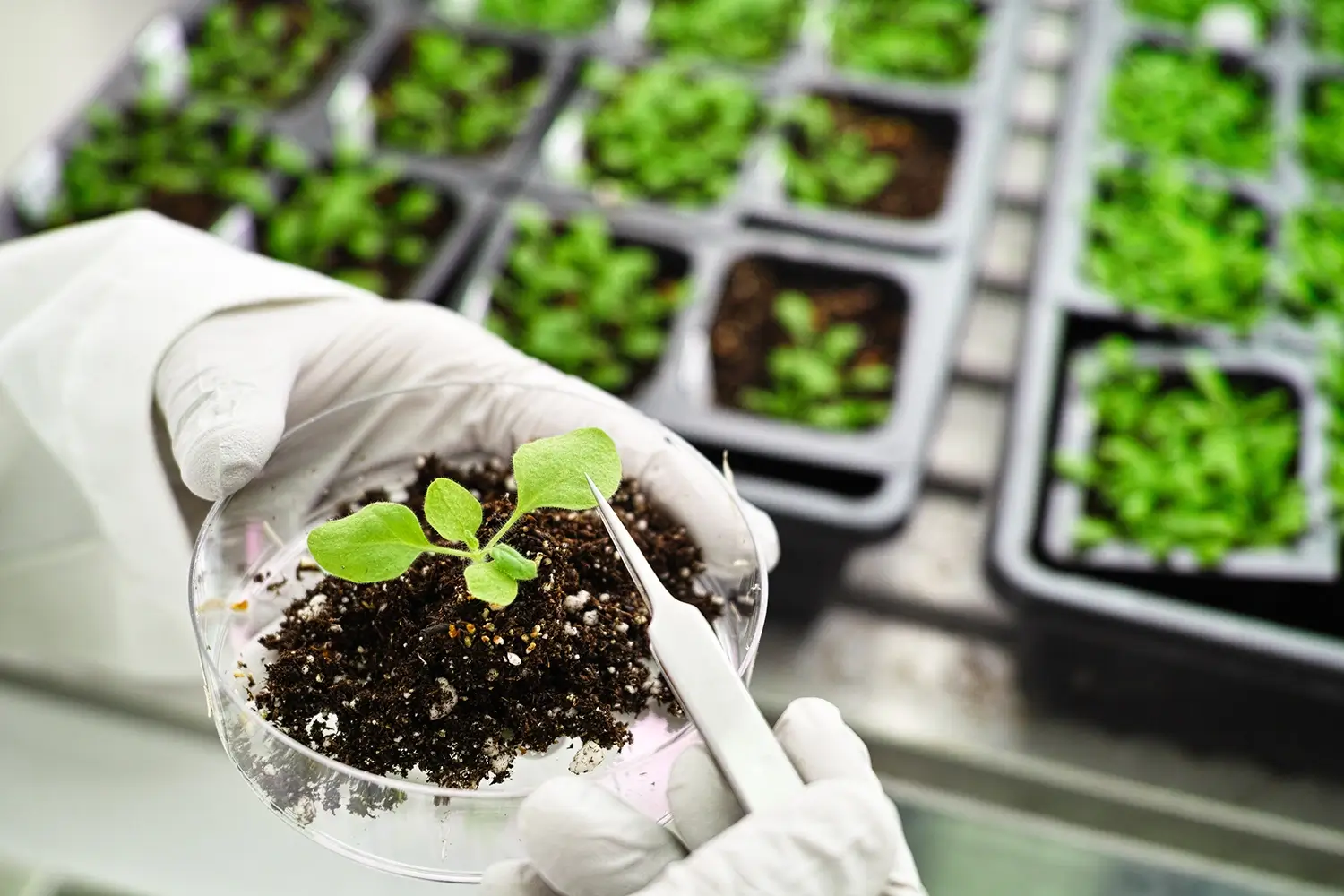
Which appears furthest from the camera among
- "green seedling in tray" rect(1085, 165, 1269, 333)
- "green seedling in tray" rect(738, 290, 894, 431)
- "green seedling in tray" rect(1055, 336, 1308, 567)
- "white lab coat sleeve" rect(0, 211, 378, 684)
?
"green seedling in tray" rect(1085, 165, 1269, 333)

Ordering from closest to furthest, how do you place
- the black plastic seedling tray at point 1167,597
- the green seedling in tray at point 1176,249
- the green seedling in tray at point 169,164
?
the black plastic seedling tray at point 1167,597, the green seedling in tray at point 1176,249, the green seedling in tray at point 169,164

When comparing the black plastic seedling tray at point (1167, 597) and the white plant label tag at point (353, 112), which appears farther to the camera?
the white plant label tag at point (353, 112)

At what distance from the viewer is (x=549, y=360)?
148cm

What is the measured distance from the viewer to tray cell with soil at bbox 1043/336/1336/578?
122cm

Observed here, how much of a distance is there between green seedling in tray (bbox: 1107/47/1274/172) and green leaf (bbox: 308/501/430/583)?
1538 mm

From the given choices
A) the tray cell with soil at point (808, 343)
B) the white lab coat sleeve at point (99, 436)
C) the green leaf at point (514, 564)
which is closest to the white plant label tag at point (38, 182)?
the white lab coat sleeve at point (99, 436)

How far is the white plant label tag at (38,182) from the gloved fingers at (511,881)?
140cm

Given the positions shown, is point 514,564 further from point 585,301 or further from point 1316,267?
point 1316,267

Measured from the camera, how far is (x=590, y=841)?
21.1 inches

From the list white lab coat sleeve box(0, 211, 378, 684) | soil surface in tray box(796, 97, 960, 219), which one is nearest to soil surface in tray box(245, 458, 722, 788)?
white lab coat sleeve box(0, 211, 378, 684)

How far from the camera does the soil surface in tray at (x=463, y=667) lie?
583 mm

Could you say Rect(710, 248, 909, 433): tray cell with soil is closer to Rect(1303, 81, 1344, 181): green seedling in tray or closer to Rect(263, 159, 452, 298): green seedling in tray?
Rect(263, 159, 452, 298): green seedling in tray

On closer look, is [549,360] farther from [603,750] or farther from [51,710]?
[603,750]

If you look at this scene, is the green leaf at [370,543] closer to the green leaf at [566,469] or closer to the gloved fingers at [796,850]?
the green leaf at [566,469]
